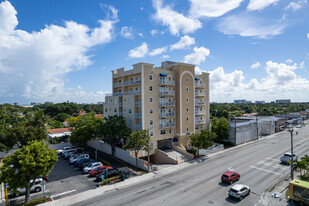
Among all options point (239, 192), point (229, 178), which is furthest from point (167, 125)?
point (239, 192)

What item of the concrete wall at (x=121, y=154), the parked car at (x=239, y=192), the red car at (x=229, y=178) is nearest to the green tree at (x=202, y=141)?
the concrete wall at (x=121, y=154)

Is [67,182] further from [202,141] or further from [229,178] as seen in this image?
[202,141]

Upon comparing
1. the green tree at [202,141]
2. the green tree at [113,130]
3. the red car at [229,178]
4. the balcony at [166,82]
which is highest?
the balcony at [166,82]

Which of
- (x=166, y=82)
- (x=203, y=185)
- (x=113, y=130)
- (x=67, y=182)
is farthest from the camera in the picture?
(x=166, y=82)

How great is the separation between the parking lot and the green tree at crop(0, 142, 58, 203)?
369cm

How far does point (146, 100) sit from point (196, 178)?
19323mm

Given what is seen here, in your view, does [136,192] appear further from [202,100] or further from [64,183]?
[202,100]

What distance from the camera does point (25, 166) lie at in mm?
20703

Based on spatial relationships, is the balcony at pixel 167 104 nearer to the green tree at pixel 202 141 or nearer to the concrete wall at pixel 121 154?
the green tree at pixel 202 141

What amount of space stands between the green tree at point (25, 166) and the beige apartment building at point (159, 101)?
68.7 feet

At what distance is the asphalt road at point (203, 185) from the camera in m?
21.9

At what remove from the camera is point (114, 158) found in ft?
132

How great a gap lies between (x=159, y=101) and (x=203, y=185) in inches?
857

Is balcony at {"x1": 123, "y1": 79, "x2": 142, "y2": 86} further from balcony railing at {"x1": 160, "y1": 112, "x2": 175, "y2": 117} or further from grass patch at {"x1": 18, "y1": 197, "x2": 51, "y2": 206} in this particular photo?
grass patch at {"x1": 18, "y1": 197, "x2": 51, "y2": 206}
